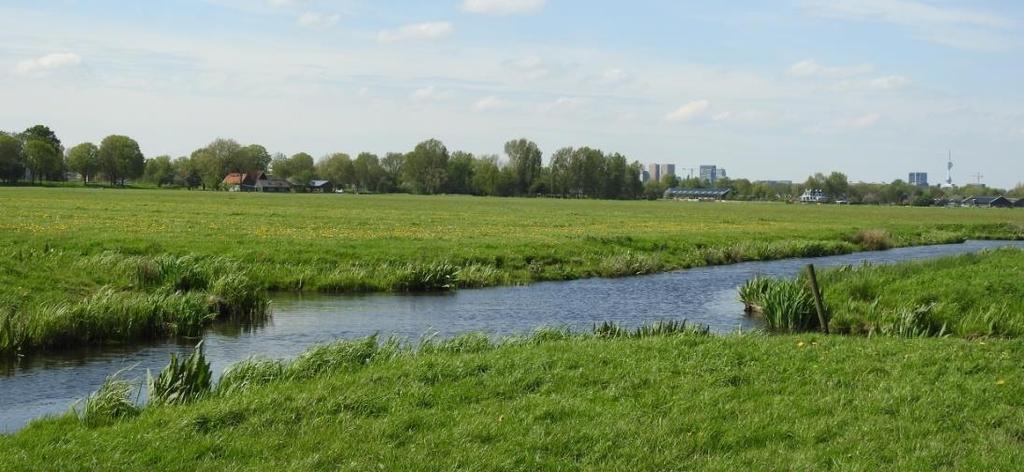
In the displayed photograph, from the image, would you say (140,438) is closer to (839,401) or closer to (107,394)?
(107,394)

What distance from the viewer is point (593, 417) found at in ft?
36.4

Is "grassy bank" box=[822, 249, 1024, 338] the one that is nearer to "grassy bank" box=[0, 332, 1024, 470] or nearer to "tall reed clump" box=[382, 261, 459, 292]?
"grassy bank" box=[0, 332, 1024, 470]

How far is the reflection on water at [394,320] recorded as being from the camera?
16812 mm

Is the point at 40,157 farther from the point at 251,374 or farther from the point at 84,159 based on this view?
the point at 251,374

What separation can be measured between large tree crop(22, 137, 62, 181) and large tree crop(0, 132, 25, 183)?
4.87 feet

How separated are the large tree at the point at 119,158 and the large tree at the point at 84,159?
1.20m

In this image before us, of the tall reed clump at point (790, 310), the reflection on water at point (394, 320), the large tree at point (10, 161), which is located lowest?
the reflection on water at point (394, 320)

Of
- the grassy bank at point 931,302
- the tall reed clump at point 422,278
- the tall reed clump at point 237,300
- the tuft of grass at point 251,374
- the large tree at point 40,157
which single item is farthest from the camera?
the large tree at point 40,157

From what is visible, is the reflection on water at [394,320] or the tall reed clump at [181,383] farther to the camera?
the reflection on water at [394,320]

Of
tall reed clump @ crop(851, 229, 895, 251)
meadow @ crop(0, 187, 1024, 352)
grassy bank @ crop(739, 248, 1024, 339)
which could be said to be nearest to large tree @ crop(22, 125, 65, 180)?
meadow @ crop(0, 187, 1024, 352)

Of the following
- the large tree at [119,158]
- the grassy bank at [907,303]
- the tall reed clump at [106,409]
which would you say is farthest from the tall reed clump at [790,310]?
the large tree at [119,158]

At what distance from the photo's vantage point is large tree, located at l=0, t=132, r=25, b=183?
489ft

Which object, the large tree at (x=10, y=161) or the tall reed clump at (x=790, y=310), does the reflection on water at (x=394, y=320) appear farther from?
the large tree at (x=10, y=161)

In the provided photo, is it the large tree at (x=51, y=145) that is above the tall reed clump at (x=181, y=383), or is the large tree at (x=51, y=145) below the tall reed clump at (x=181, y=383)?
above
